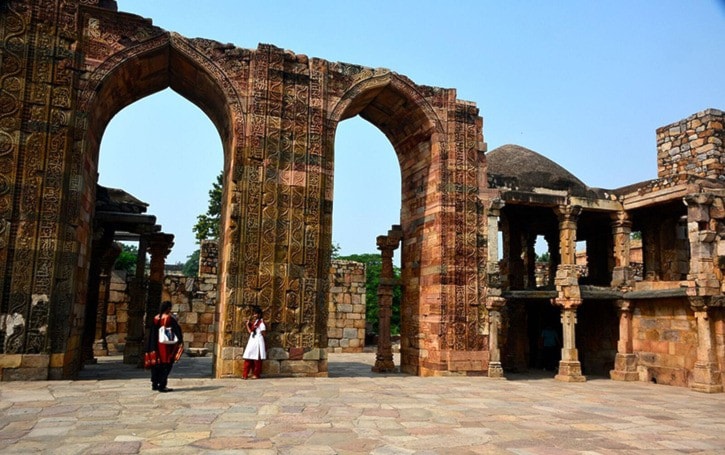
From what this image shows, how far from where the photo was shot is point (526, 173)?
13805 millimetres

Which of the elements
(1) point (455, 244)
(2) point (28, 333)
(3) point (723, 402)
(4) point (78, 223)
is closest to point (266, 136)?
(4) point (78, 223)

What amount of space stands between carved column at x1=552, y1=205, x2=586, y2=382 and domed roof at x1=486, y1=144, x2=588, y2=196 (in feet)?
2.70

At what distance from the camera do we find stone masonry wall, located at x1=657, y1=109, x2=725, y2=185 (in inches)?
590

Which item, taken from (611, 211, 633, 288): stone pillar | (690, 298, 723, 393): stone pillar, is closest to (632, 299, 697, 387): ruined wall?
(690, 298, 723, 393): stone pillar

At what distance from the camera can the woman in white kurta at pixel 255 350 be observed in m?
9.63

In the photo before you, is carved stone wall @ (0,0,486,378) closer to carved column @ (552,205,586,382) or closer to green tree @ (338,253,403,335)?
carved column @ (552,205,586,382)

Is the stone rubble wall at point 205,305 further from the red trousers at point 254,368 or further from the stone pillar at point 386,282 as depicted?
the red trousers at point 254,368

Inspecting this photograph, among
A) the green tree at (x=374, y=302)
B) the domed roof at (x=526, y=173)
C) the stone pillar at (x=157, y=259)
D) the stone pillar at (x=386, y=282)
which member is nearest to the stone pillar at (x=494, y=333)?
the stone pillar at (x=386, y=282)

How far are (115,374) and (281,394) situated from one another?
440 cm

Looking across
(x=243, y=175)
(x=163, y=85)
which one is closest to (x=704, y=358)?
(x=243, y=175)

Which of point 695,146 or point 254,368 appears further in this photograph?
point 695,146

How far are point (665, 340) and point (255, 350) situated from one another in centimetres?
911

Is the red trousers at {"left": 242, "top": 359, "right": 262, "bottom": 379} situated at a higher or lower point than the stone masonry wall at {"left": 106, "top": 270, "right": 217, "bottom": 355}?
lower

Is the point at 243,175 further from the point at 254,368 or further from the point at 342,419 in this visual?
the point at 342,419
